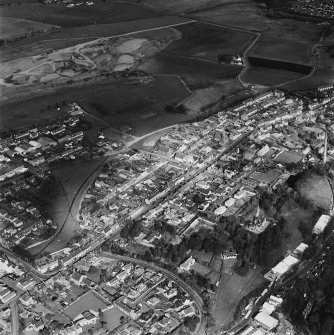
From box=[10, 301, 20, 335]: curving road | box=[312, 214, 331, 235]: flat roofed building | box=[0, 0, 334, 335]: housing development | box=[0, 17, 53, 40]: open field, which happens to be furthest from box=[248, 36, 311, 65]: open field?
box=[10, 301, 20, 335]: curving road

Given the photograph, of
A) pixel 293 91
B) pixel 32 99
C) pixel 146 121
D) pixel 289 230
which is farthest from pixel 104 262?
pixel 293 91

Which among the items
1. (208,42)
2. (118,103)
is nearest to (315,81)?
(208,42)

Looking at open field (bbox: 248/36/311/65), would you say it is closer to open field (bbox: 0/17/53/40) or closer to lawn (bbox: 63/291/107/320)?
open field (bbox: 0/17/53/40)

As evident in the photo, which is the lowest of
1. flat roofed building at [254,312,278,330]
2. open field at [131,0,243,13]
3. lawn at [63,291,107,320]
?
lawn at [63,291,107,320]

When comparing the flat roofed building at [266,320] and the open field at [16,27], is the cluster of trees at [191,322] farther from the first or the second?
the open field at [16,27]

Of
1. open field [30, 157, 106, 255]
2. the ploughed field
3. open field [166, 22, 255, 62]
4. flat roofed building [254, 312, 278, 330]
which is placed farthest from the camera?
open field [166, 22, 255, 62]

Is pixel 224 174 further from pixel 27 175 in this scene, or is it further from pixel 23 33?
pixel 23 33

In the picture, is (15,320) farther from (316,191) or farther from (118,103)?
(118,103)

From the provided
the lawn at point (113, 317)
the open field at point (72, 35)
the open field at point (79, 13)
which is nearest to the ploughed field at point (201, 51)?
the open field at point (72, 35)
